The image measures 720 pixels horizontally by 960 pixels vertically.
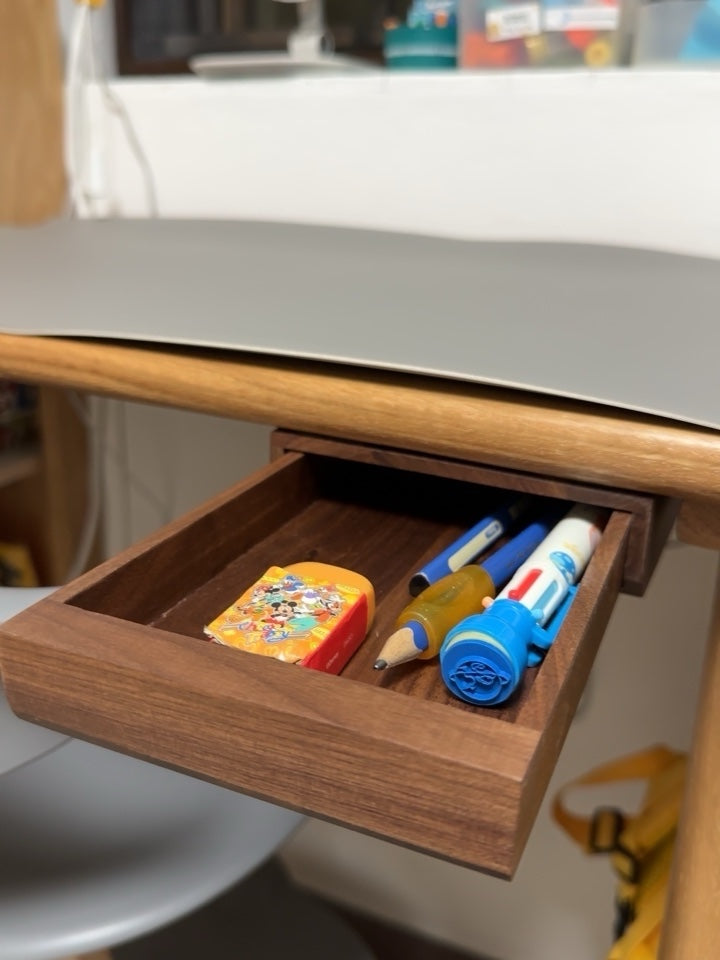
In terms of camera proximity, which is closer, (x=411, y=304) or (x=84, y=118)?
(x=411, y=304)

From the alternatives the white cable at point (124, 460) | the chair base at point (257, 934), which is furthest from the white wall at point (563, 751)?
the chair base at point (257, 934)

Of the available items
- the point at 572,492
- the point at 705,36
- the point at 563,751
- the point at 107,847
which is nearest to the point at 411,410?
the point at 572,492

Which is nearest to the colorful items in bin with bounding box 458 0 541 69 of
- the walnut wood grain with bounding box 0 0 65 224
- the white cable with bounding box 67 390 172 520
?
the walnut wood grain with bounding box 0 0 65 224

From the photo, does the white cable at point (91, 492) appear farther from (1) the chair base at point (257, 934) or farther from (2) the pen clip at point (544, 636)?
(2) the pen clip at point (544, 636)

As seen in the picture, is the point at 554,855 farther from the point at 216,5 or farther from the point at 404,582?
the point at 216,5

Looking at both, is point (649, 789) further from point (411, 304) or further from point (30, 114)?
point (30, 114)

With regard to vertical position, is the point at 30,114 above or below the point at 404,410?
above

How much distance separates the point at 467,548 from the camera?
1.57 feet

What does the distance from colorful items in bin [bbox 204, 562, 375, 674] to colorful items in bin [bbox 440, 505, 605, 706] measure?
51 millimetres

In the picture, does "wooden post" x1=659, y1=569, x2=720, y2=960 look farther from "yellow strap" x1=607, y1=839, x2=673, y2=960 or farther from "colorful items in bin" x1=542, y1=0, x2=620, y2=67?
"colorful items in bin" x1=542, y1=0, x2=620, y2=67

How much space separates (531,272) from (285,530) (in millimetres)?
269

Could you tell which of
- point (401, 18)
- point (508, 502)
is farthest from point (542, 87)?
point (508, 502)

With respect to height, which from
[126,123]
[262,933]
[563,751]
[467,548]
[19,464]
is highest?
[126,123]

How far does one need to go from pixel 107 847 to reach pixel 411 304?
0.43 m
